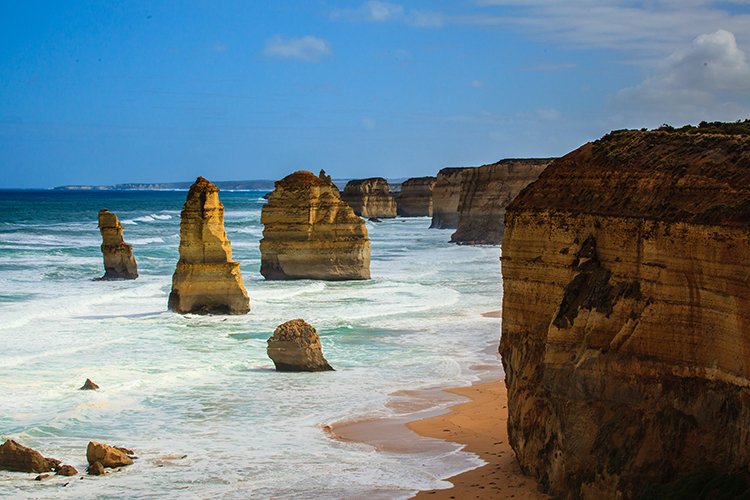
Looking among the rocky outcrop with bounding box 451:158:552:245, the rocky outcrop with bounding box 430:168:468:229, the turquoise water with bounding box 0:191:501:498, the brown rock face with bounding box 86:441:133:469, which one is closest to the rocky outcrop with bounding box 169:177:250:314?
the turquoise water with bounding box 0:191:501:498

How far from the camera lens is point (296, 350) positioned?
80.5 feet

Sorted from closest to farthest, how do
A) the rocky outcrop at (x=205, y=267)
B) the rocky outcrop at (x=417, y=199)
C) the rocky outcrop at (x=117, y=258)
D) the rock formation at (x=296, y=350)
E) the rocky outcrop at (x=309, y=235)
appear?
the rock formation at (x=296, y=350)
the rocky outcrop at (x=205, y=267)
the rocky outcrop at (x=309, y=235)
the rocky outcrop at (x=117, y=258)
the rocky outcrop at (x=417, y=199)

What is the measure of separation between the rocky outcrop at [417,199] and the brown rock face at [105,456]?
4373 inches

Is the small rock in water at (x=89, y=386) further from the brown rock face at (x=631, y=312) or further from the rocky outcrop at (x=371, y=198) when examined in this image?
the rocky outcrop at (x=371, y=198)

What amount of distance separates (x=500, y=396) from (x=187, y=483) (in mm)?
8144

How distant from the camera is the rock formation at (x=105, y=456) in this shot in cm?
1639

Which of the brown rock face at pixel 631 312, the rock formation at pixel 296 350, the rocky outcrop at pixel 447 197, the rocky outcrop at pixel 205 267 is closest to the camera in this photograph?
the brown rock face at pixel 631 312

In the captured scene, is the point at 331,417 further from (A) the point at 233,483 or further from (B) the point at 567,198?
(B) the point at 567,198

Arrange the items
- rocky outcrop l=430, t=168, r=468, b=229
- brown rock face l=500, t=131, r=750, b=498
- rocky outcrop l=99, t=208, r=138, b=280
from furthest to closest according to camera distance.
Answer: rocky outcrop l=430, t=168, r=468, b=229 < rocky outcrop l=99, t=208, r=138, b=280 < brown rock face l=500, t=131, r=750, b=498

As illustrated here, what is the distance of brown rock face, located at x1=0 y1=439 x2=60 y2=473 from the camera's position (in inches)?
634

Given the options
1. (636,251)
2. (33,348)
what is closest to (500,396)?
(636,251)

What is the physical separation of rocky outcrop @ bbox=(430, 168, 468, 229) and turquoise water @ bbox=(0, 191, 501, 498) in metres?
45.7

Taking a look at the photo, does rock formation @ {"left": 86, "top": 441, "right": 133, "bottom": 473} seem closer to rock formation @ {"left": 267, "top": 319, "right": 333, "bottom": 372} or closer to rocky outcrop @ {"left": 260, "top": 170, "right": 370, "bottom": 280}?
rock formation @ {"left": 267, "top": 319, "right": 333, "bottom": 372}

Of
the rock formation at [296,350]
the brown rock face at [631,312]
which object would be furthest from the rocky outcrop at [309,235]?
the brown rock face at [631,312]
